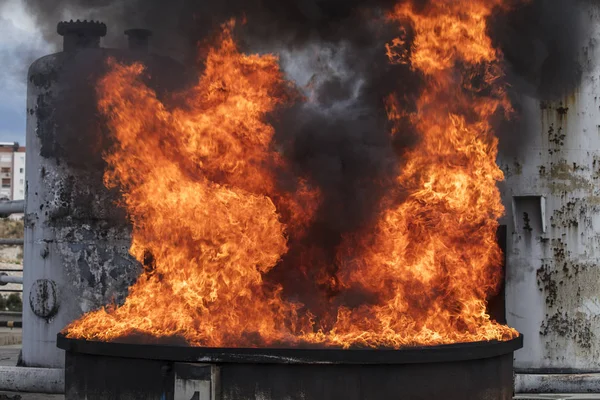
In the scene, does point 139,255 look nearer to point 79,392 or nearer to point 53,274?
point 79,392

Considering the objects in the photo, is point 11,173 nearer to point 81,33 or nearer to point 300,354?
point 81,33

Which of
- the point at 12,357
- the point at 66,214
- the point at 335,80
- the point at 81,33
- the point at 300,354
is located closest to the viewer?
the point at 300,354

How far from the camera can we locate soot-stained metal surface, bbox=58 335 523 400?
7.34 metres

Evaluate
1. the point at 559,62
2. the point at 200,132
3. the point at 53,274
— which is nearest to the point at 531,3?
the point at 559,62

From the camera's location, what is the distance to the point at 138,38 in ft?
36.1

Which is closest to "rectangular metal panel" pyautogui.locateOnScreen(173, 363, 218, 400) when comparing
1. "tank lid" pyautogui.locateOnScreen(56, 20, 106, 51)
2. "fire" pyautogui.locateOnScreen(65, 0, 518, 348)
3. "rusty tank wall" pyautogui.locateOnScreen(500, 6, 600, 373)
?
"fire" pyautogui.locateOnScreen(65, 0, 518, 348)

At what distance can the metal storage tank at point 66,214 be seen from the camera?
1162 centimetres

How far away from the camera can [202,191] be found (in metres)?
9.04

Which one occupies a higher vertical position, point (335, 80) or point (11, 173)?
point (11, 173)

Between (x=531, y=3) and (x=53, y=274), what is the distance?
7.13 m

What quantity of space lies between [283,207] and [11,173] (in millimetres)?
74562

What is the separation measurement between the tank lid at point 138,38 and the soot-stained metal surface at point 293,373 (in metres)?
4.51

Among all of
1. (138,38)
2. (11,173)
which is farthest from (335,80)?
(11,173)

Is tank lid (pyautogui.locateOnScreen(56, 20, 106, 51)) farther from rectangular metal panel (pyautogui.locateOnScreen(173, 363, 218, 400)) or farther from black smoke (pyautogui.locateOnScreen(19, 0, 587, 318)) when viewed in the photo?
rectangular metal panel (pyautogui.locateOnScreen(173, 363, 218, 400))
